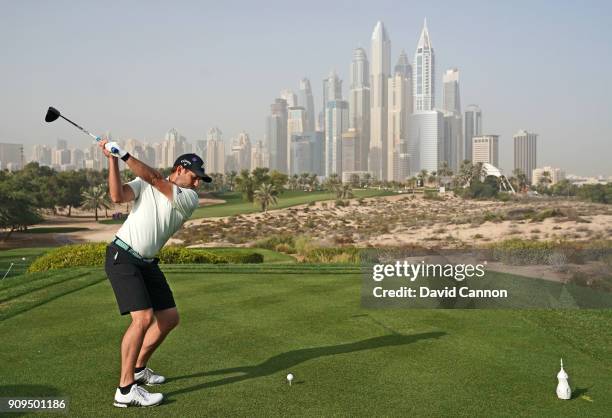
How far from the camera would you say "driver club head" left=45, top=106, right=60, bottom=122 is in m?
5.45

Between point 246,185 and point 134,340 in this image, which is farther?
point 246,185

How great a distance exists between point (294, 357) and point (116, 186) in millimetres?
2685

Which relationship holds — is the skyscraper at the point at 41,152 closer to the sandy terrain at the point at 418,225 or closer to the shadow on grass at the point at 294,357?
the sandy terrain at the point at 418,225

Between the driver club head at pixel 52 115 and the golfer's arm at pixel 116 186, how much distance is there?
1188 mm

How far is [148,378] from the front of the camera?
541 cm

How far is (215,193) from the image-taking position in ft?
220

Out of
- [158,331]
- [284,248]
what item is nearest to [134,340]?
[158,331]

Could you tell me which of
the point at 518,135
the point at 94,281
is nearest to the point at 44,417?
the point at 94,281

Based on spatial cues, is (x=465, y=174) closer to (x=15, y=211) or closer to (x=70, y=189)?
(x=70, y=189)

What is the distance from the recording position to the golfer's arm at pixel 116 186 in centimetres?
463

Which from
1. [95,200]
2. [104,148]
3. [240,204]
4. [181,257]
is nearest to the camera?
[104,148]

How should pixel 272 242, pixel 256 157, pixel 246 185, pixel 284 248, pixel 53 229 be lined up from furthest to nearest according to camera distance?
pixel 256 157 < pixel 246 185 < pixel 53 229 < pixel 272 242 < pixel 284 248

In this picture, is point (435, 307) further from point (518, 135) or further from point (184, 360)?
point (518, 135)

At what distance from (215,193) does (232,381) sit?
62565mm
